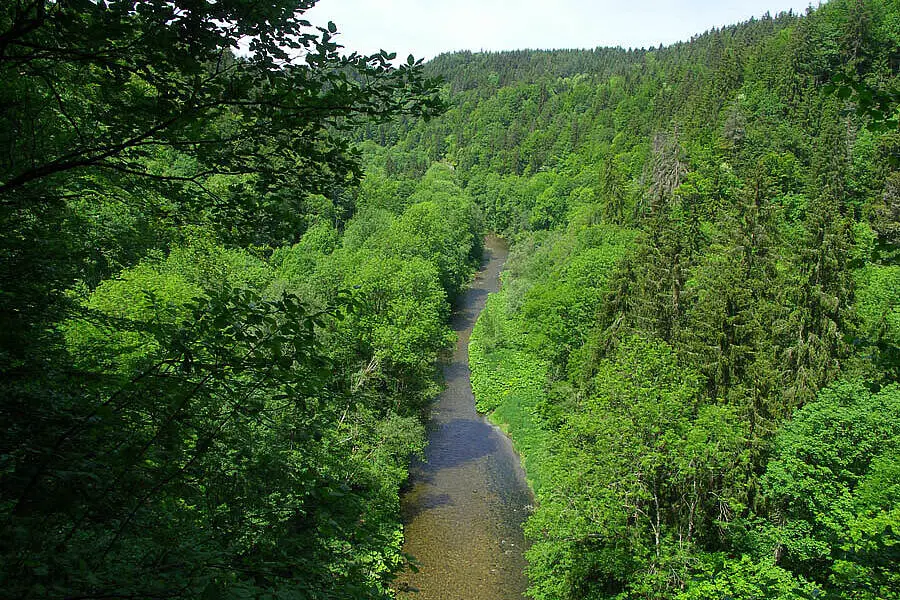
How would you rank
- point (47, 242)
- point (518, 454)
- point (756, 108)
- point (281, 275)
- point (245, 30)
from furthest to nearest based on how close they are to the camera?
point (756, 108) < point (281, 275) < point (518, 454) < point (47, 242) < point (245, 30)

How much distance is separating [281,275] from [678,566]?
93.6 feet

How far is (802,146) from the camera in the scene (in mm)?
42250

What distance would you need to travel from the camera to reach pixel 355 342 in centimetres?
2458

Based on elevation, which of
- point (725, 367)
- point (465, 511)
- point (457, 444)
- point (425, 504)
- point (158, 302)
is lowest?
point (465, 511)

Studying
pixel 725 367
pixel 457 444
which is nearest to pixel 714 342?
pixel 725 367

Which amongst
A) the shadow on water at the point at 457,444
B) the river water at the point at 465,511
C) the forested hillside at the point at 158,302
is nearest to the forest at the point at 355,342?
the forested hillside at the point at 158,302

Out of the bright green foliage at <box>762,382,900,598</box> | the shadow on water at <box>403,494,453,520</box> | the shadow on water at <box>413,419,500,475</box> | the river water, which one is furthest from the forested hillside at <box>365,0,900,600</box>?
the shadow on water at <box>403,494,453,520</box>

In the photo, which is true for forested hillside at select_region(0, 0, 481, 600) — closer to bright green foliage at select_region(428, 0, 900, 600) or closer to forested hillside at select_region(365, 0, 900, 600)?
forested hillside at select_region(365, 0, 900, 600)

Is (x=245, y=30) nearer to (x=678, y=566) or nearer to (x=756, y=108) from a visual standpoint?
(x=678, y=566)

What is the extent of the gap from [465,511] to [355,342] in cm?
875

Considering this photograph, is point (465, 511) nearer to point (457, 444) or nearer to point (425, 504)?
point (425, 504)

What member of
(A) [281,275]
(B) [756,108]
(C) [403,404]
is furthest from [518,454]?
(B) [756,108]

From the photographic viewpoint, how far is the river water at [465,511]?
63.6 feet

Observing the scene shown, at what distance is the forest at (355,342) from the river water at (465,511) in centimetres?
134
